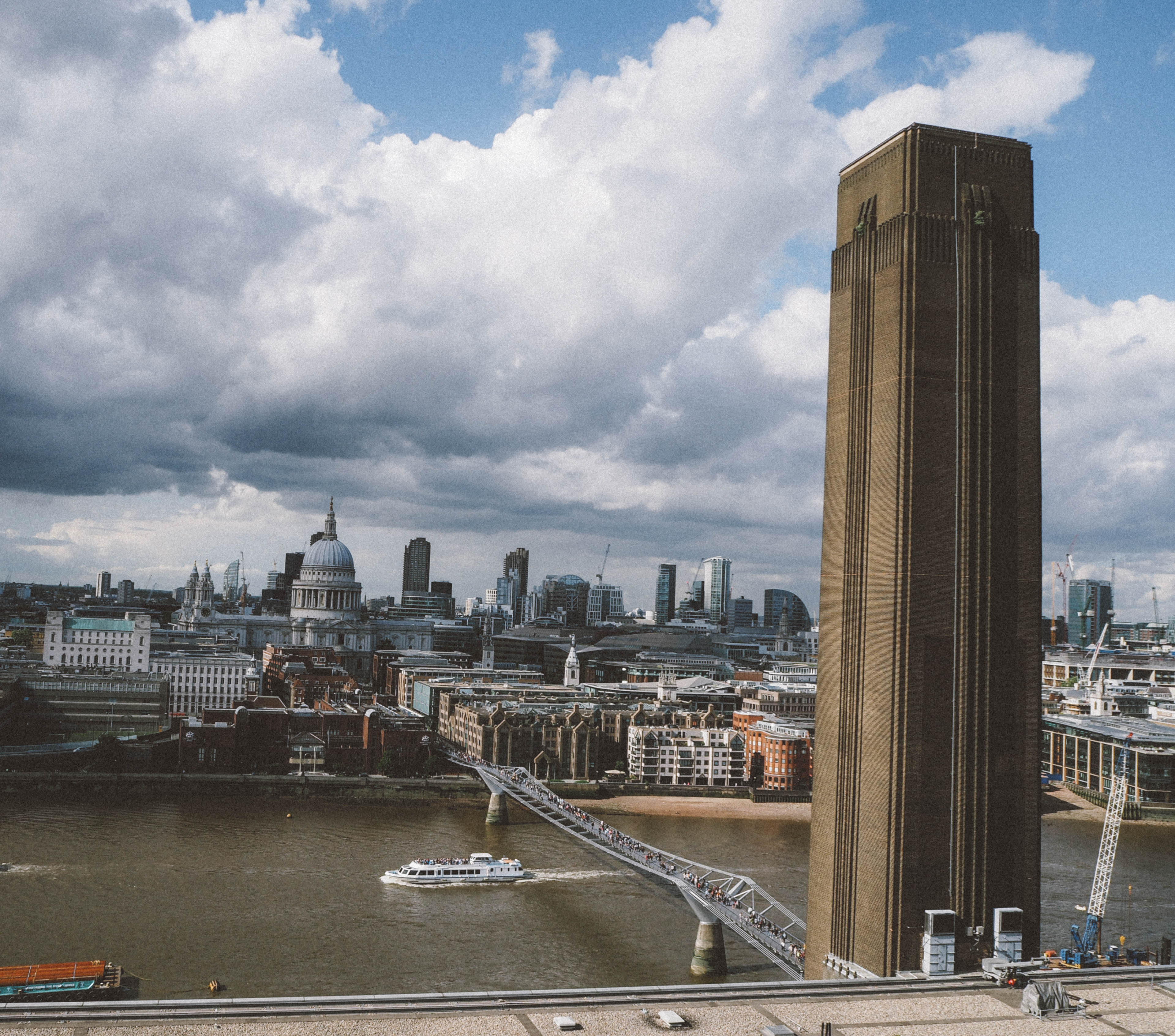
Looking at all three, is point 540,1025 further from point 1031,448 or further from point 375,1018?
point 1031,448

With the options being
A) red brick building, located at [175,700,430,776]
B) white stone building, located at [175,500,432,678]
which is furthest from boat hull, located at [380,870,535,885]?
white stone building, located at [175,500,432,678]

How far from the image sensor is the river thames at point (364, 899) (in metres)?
31.7

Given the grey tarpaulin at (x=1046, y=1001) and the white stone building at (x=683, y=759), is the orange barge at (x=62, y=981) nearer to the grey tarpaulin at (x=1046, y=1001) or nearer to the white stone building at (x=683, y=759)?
the grey tarpaulin at (x=1046, y=1001)

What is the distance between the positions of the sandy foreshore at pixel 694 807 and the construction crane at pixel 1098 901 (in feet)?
59.5

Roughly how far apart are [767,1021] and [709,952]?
755 inches

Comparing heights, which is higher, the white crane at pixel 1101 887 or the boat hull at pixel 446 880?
the white crane at pixel 1101 887

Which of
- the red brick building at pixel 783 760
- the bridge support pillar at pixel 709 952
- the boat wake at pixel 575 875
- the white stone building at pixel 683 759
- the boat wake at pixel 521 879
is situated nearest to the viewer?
the bridge support pillar at pixel 709 952

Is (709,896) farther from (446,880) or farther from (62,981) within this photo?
(62,981)

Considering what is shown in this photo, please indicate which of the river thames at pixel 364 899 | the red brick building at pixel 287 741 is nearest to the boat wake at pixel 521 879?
the river thames at pixel 364 899

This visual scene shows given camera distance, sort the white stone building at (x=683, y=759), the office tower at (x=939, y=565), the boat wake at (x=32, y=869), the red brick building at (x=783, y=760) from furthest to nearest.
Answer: the white stone building at (x=683, y=759), the red brick building at (x=783, y=760), the boat wake at (x=32, y=869), the office tower at (x=939, y=565)

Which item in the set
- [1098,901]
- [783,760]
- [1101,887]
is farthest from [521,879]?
[783,760]

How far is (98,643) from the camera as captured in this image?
328 ft

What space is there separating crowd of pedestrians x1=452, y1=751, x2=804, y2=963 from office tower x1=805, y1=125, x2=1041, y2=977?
10.1 m

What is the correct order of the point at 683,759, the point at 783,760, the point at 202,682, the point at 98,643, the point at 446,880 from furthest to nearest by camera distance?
the point at 98,643 < the point at 202,682 < the point at 683,759 < the point at 783,760 < the point at 446,880
